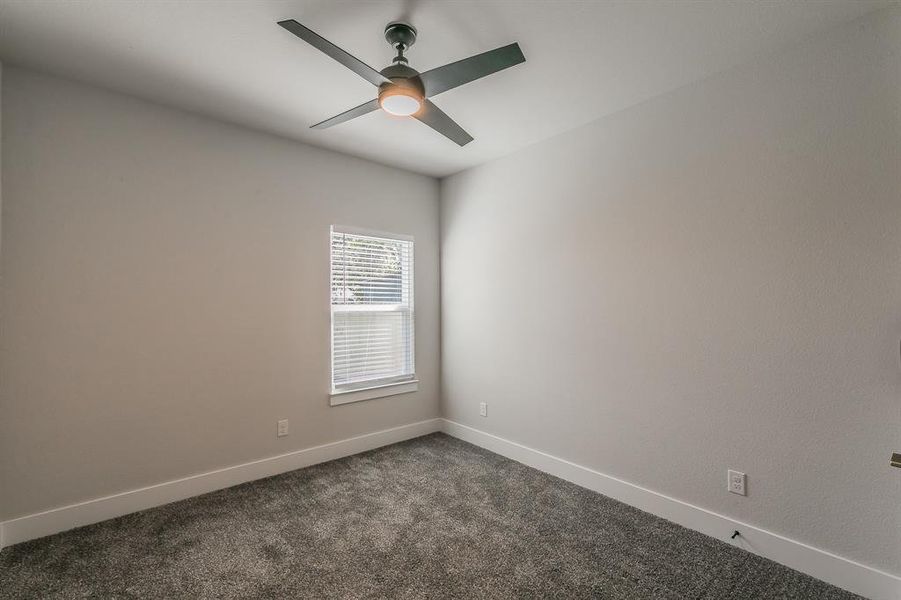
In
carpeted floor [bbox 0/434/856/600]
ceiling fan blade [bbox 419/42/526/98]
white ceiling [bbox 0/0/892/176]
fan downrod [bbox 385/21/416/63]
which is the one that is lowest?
carpeted floor [bbox 0/434/856/600]

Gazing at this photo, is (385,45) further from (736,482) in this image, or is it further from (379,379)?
(736,482)

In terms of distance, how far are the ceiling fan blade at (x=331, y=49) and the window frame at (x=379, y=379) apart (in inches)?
70.9

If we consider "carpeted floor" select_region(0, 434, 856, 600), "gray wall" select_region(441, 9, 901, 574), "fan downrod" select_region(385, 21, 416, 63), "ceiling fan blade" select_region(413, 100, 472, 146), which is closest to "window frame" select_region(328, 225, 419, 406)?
"carpeted floor" select_region(0, 434, 856, 600)

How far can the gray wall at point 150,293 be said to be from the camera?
2324 mm

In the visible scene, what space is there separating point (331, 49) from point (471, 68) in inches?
22.9

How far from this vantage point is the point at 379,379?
381cm

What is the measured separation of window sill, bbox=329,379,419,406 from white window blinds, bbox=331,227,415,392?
0.04 meters

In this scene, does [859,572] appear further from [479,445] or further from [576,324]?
[479,445]

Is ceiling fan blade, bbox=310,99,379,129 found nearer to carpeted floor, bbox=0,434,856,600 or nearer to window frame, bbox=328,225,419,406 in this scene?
window frame, bbox=328,225,419,406

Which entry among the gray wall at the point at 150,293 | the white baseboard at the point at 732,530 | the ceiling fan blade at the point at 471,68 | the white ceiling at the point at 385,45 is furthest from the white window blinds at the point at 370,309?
the ceiling fan blade at the point at 471,68

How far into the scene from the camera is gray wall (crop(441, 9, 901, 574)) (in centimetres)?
189

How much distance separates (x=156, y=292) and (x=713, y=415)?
3.50 m

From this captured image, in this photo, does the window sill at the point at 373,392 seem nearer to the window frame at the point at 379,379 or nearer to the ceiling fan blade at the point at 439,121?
the window frame at the point at 379,379

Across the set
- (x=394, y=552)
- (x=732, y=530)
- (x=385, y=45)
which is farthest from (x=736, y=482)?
(x=385, y=45)
